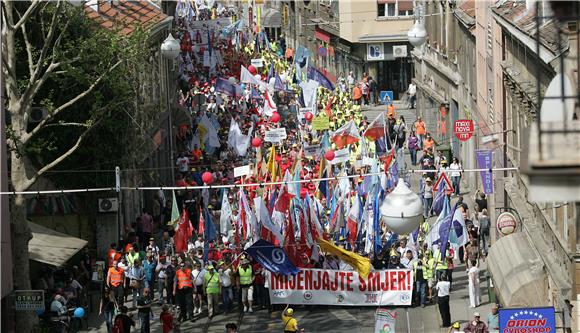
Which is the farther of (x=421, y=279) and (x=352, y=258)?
(x=421, y=279)

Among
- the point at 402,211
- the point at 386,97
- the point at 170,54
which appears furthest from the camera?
the point at 386,97

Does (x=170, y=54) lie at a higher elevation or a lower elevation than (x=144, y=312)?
higher

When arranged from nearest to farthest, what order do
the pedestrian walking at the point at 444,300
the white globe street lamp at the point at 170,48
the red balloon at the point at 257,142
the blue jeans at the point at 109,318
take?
the pedestrian walking at the point at 444,300, the blue jeans at the point at 109,318, the white globe street lamp at the point at 170,48, the red balloon at the point at 257,142

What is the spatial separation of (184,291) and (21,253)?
11.9 feet

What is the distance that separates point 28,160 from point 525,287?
38.5 ft

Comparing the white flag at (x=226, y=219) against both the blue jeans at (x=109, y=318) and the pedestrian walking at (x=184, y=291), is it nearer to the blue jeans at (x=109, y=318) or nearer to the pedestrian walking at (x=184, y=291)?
the pedestrian walking at (x=184, y=291)

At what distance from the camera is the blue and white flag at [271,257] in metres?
26.6

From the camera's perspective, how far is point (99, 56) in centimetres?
2742

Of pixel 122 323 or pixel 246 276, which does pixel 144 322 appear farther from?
pixel 246 276

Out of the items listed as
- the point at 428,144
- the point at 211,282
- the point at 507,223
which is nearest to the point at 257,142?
the point at 428,144

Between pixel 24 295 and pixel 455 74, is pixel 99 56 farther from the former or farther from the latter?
pixel 455 74

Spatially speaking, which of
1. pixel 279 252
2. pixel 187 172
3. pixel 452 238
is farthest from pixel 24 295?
pixel 187 172

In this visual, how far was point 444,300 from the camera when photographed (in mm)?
25094

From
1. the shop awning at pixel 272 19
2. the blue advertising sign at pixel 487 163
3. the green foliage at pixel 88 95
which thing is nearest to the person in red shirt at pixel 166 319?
the green foliage at pixel 88 95
